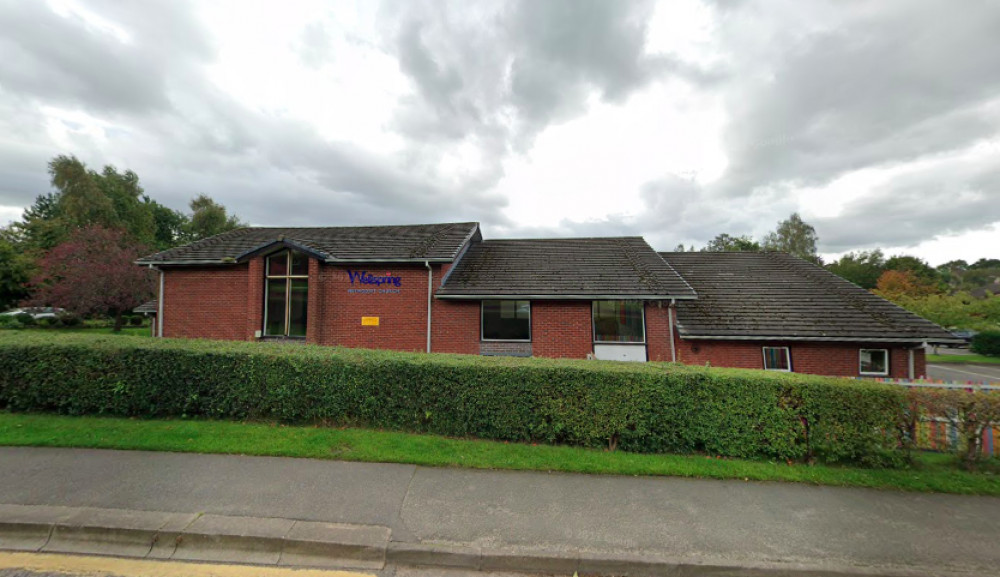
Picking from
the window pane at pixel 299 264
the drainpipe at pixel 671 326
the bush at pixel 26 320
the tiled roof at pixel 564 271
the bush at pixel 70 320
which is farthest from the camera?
the bush at pixel 70 320

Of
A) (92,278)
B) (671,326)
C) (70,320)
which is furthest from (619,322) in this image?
(70,320)

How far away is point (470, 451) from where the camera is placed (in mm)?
4797

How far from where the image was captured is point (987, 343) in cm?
2305

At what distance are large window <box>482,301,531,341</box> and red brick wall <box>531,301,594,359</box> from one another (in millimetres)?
291

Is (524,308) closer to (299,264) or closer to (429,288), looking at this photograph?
(429,288)

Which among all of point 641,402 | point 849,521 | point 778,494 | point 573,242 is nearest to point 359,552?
point 641,402

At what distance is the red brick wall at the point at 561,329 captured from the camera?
1084 centimetres

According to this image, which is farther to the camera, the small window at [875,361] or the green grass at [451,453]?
the small window at [875,361]

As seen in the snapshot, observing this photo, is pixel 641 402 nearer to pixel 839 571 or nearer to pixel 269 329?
pixel 839 571

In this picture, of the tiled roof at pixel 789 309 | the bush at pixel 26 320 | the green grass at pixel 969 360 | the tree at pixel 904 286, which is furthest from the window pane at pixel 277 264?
the tree at pixel 904 286

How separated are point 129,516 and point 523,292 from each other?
29.6 ft

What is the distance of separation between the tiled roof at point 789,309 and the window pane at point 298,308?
1200cm

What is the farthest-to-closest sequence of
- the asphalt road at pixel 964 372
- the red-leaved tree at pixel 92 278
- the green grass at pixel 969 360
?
the green grass at pixel 969 360 < the red-leaved tree at pixel 92 278 < the asphalt road at pixel 964 372

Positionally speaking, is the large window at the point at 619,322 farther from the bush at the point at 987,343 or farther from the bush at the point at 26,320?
the bush at the point at 26,320
